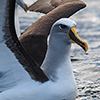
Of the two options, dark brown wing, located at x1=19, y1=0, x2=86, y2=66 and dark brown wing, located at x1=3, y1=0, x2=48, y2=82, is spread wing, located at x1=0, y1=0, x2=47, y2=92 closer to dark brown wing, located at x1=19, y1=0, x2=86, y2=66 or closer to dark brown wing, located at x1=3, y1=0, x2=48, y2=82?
dark brown wing, located at x1=3, y1=0, x2=48, y2=82

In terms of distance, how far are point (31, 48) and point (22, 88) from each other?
67.3 inches

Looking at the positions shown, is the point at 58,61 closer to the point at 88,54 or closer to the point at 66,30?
the point at 66,30

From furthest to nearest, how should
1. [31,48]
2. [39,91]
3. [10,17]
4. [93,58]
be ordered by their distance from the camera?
1. [93,58]
2. [31,48]
3. [39,91]
4. [10,17]

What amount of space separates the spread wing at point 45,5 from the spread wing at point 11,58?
3.14 meters

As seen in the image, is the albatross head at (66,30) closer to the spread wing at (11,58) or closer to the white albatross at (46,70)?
the white albatross at (46,70)

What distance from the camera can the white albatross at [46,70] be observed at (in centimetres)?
543

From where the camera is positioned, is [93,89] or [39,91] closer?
[39,91]

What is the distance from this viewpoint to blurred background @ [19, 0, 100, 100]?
7.48m

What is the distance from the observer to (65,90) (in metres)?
5.79

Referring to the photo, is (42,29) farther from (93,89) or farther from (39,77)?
(39,77)

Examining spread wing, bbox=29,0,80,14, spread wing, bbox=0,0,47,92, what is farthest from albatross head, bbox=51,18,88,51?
spread wing, bbox=29,0,80,14

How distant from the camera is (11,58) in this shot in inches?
217

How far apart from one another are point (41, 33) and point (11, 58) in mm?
2120

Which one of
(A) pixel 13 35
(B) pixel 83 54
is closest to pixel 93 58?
(B) pixel 83 54
